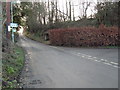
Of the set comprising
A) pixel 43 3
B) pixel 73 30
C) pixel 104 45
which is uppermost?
pixel 43 3

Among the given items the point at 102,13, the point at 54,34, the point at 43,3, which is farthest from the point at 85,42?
the point at 43,3

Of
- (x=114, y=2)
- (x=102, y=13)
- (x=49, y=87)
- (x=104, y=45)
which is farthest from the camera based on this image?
(x=102, y=13)

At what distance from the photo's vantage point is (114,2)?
1166 inches

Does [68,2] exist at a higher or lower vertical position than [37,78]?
higher

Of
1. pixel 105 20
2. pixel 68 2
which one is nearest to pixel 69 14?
pixel 68 2

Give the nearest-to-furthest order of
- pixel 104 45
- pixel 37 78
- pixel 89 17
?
pixel 37 78
pixel 104 45
pixel 89 17

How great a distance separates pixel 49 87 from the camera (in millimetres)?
6020

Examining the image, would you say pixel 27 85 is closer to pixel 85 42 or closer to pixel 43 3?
pixel 85 42

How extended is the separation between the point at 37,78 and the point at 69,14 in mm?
37425

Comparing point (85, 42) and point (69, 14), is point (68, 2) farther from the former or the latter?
point (85, 42)

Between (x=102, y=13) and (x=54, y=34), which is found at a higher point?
(x=102, y=13)

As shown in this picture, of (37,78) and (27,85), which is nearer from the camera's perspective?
(27,85)

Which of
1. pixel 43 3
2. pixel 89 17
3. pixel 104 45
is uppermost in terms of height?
pixel 43 3

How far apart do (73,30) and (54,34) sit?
202 inches
